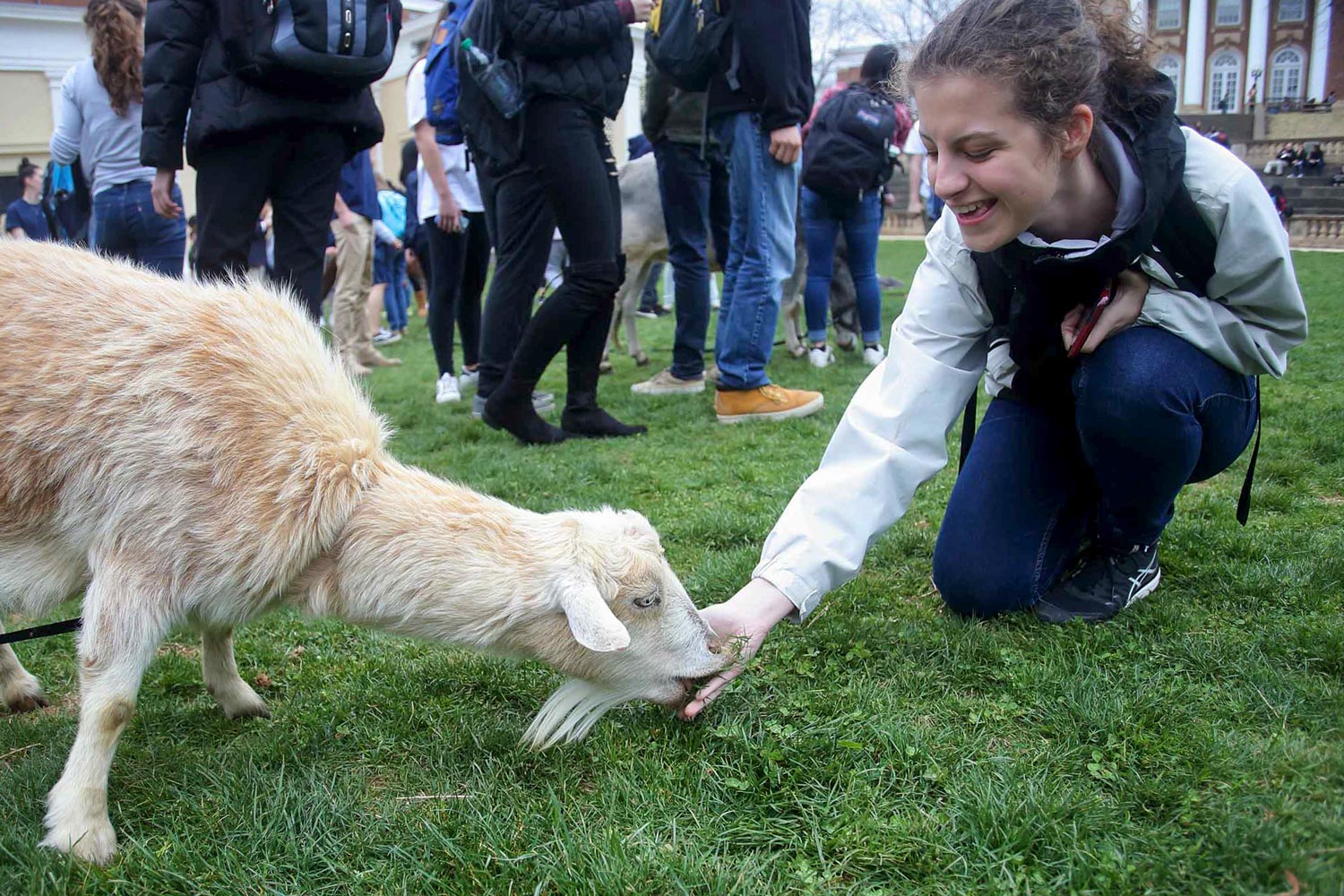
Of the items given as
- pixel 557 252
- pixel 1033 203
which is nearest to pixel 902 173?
pixel 557 252

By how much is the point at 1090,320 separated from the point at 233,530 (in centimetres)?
221

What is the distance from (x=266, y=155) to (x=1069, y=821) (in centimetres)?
387

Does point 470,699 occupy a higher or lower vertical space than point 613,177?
lower

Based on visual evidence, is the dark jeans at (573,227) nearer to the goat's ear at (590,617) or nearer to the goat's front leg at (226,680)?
the goat's front leg at (226,680)

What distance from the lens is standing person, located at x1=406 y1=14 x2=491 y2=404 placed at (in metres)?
6.75

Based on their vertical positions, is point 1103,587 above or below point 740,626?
below

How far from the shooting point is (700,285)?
695 centimetres

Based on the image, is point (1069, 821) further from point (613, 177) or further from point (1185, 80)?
point (1185, 80)

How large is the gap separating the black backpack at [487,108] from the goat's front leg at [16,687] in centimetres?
323

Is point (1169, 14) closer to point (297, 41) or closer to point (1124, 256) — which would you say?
point (297, 41)

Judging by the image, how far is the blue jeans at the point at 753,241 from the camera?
226 inches

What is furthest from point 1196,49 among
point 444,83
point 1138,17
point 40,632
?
point 40,632

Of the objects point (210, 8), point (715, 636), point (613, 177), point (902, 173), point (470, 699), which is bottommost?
point (902, 173)

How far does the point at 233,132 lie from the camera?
13.4 ft
